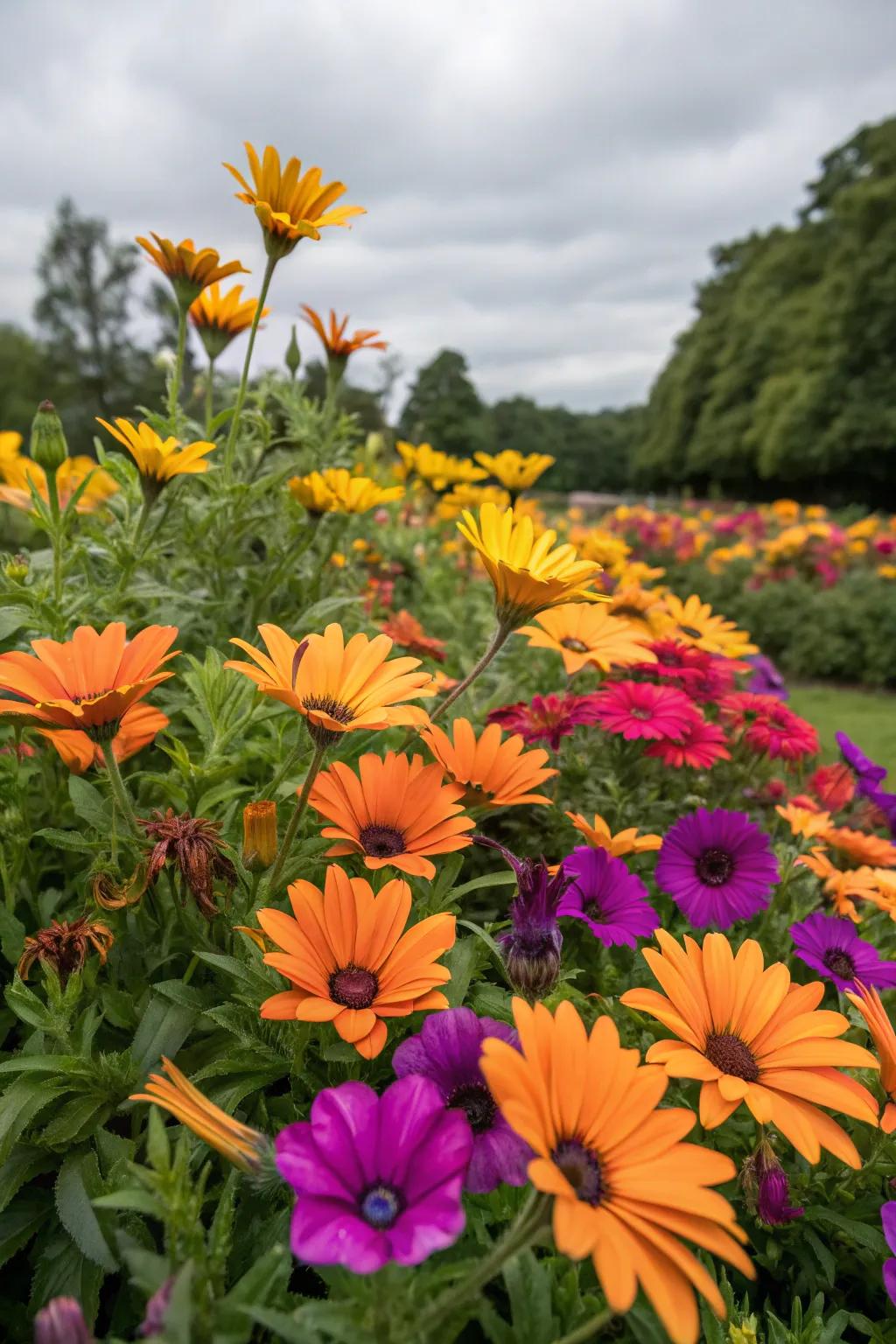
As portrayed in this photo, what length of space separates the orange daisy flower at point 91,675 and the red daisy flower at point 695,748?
95 centimetres

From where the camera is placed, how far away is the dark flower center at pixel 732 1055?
0.80 metres

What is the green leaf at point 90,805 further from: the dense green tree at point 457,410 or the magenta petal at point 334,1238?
the dense green tree at point 457,410

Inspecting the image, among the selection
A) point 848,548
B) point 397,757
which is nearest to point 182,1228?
point 397,757

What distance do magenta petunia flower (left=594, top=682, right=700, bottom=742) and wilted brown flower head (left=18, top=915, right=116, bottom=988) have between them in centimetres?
90

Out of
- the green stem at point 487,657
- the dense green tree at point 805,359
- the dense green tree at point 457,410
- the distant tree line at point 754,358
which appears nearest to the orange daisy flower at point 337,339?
the green stem at point 487,657

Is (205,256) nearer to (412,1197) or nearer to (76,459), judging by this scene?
(412,1197)

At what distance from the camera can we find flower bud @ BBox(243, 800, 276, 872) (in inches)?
34.6

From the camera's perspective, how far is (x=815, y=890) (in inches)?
62.2

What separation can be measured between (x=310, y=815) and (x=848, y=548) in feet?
25.4

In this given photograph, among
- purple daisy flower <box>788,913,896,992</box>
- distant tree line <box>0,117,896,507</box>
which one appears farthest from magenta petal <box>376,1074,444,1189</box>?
distant tree line <box>0,117,896,507</box>

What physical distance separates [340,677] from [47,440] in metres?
0.65

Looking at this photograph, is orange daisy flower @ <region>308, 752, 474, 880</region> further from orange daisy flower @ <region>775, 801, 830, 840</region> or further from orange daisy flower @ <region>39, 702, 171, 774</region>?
orange daisy flower @ <region>775, 801, 830, 840</region>

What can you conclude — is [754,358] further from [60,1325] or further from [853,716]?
[60,1325]

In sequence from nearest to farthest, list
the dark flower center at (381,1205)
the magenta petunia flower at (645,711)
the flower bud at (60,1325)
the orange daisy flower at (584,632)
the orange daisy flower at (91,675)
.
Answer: the flower bud at (60,1325) < the dark flower center at (381,1205) < the orange daisy flower at (91,675) < the magenta petunia flower at (645,711) < the orange daisy flower at (584,632)
